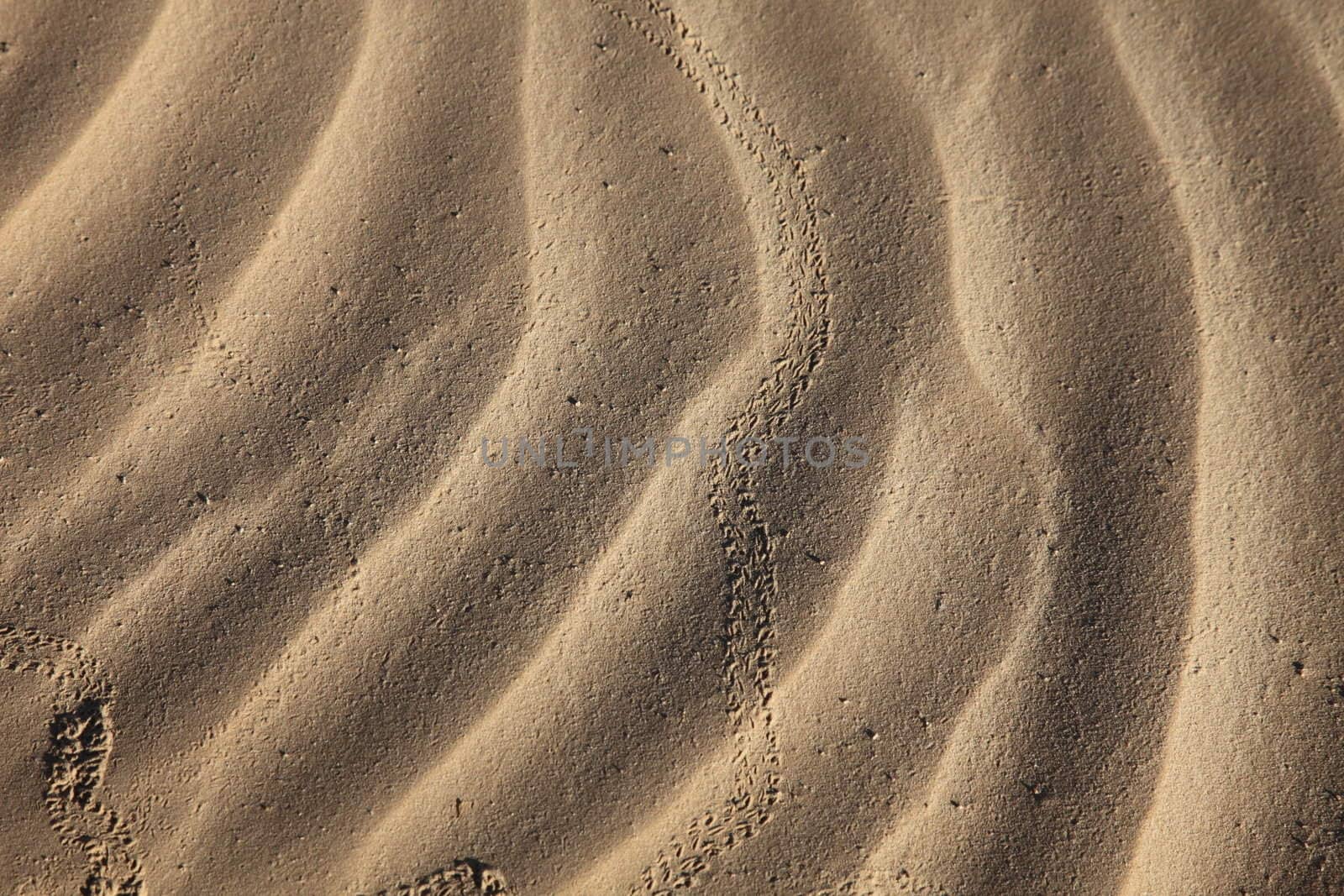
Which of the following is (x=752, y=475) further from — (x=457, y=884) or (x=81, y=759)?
(x=81, y=759)

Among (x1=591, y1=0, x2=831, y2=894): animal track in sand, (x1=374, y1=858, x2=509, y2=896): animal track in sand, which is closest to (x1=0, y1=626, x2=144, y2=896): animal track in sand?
(x1=374, y1=858, x2=509, y2=896): animal track in sand

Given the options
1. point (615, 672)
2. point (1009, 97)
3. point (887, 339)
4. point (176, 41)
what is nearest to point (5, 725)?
point (615, 672)

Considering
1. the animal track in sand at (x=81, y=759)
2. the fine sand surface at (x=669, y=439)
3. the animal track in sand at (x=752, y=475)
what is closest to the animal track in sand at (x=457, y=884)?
the fine sand surface at (x=669, y=439)

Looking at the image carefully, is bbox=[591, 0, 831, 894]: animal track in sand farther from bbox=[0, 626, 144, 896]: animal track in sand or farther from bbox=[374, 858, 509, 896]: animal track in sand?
bbox=[0, 626, 144, 896]: animal track in sand

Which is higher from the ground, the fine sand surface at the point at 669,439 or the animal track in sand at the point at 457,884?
the fine sand surface at the point at 669,439

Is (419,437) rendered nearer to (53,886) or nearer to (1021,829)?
(53,886)

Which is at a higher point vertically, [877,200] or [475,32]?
[475,32]

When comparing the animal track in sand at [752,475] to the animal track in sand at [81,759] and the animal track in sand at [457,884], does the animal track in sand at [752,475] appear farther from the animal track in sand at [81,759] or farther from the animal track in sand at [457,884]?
→ the animal track in sand at [81,759]
